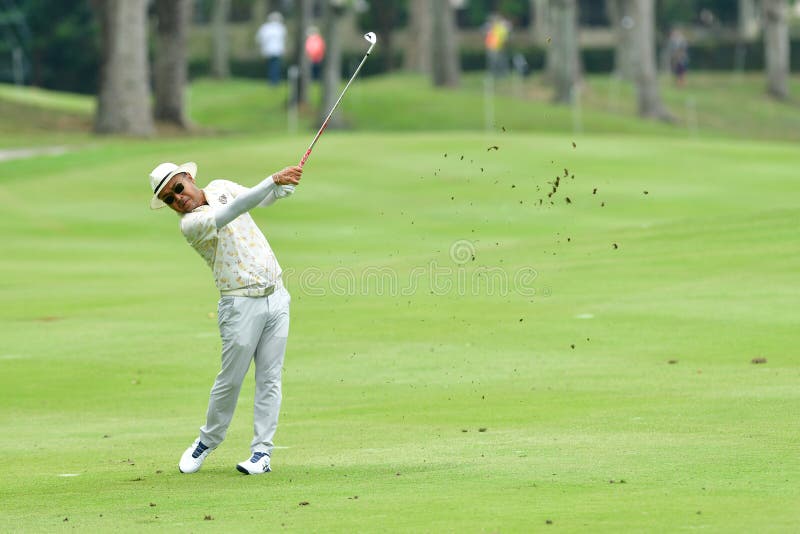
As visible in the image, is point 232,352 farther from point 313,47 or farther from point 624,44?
point 624,44

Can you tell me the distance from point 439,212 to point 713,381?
18.1 metres

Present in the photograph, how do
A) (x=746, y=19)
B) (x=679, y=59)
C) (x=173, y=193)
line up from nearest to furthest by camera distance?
(x=173, y=193)
(x=679, y=59)
(x=746, y=19)

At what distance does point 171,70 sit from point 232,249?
39579 millimetres

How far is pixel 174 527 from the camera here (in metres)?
9.03

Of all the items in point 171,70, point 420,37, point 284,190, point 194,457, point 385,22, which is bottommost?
point 194,457

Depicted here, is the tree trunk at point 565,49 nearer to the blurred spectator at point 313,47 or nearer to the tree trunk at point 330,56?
the blurred spectator at point 313,47

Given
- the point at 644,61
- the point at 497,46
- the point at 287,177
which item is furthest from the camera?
the point at 497,46

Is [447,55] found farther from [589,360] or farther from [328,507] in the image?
[328,507]

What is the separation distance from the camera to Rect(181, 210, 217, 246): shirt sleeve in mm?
10312

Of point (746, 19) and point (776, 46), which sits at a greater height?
point (746, 19)

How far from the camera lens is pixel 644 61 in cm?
5988

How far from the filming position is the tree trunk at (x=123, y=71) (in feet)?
145

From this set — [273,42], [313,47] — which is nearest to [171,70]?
[313,47]

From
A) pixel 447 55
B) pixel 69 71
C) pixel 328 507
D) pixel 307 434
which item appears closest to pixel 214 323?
pixel 307 434
